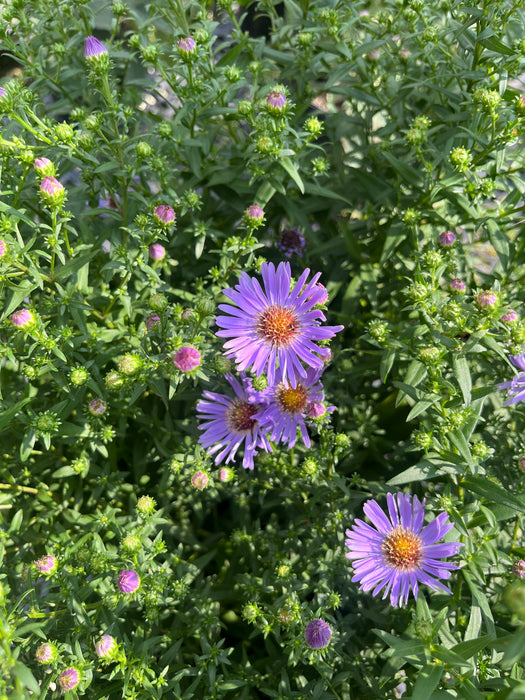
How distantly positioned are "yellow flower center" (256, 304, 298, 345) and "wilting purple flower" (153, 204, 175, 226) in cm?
50

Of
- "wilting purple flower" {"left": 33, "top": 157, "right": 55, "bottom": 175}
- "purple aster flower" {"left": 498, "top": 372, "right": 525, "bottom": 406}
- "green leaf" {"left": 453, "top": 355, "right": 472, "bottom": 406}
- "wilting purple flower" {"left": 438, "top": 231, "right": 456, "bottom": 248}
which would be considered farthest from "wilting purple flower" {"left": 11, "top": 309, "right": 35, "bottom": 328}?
"purple aster flower" {"left": 498, "top": 372, "right": 525, "bottom": 406}

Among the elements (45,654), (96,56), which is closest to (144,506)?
(45,654)

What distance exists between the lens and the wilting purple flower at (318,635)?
6.35ft

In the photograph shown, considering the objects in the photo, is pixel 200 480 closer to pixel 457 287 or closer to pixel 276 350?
pixel 276 350

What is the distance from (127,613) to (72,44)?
8.14ft

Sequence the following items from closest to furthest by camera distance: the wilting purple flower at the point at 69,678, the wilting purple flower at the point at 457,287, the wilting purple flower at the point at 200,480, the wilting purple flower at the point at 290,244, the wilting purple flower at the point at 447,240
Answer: the wilting purple flower at the point at 69,678 → the wilting purple flower at the point at 200,480 → the wilting purple flower at the point at 457,287 → the wilting purple flower at the point at 447,240 → the wilting purple flower at the point at 290,244

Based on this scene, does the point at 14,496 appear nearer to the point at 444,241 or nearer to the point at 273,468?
the point at 273,468

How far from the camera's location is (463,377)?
2.02 m

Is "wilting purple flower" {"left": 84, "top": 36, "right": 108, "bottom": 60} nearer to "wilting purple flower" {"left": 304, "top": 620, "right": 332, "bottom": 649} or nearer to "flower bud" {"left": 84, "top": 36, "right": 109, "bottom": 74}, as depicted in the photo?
"flower bud" {"left": 84, "top": 36, "right": 109, "bottom": 74}

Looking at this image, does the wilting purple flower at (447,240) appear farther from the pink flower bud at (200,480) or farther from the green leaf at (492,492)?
the pink flower bud at (200,480)

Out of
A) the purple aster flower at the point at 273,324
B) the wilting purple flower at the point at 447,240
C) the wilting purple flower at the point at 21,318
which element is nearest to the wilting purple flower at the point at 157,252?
the purple aster flower at the point at 273,324

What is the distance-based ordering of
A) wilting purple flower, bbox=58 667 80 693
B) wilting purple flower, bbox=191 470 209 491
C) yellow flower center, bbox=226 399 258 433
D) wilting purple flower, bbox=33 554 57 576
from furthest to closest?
yellow flower center, bbox=226 399 258 433
wilting purple flower, bbox=191 470 209 491
wilting purple flower, bbox=33 554 57 576
wilting purple flower, bbox=58 667 80 693

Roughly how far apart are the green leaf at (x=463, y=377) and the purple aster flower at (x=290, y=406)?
18.9 inches

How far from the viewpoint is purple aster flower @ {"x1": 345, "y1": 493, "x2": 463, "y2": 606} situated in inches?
80.8
